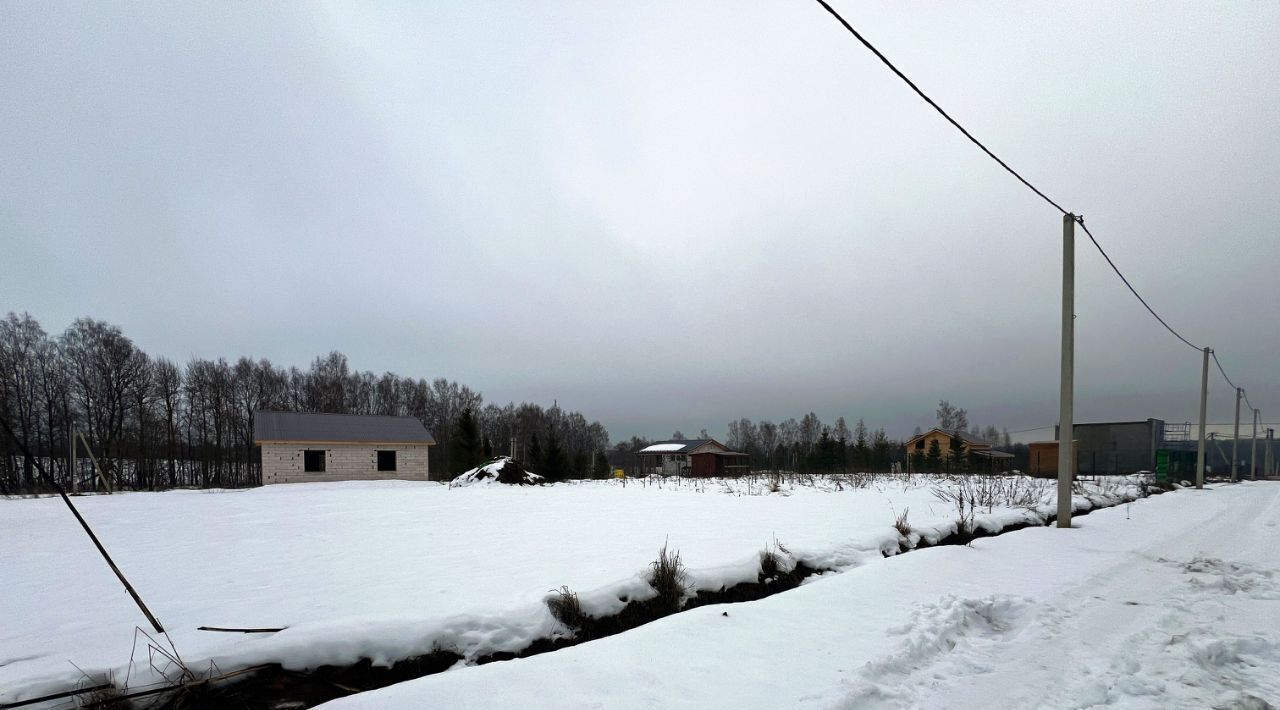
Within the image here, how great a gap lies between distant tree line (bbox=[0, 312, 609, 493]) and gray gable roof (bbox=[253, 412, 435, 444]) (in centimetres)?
272

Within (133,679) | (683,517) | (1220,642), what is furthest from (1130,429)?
(133,679)

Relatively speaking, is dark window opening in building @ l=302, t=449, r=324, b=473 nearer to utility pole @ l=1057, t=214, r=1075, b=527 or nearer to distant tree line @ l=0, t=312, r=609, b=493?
distant tree line @ l=0, t=312, r=609, b=493

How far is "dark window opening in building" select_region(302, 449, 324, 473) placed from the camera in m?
29.6

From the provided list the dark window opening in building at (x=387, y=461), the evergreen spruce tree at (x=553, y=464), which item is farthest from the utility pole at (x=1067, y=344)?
the dark window opening in building at (x=387, y=461)

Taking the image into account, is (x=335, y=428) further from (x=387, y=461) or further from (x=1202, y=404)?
(x=1202, y=404)

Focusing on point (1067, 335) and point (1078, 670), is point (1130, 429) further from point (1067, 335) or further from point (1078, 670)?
point (1078, 670)

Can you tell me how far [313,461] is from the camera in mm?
29922

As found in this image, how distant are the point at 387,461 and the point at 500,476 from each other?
11694mm

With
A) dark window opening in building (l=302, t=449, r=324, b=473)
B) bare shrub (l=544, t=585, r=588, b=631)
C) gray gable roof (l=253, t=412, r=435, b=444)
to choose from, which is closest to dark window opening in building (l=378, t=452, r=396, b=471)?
gray gable roof (l=253, t=412, r=435, b=444)

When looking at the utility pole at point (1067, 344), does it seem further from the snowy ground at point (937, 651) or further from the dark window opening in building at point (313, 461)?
the dark window opening in building at point (313, 461)

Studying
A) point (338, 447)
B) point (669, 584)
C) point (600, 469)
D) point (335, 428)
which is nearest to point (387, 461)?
point (338, 447)

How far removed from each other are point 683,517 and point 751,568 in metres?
5.01

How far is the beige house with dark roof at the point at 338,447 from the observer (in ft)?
94.9

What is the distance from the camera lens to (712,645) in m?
3.89
